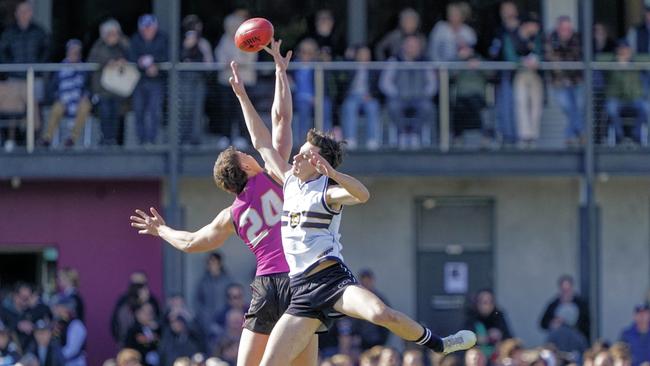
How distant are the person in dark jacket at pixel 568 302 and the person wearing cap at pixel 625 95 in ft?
7.52

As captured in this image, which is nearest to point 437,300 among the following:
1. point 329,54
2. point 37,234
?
point 329,54

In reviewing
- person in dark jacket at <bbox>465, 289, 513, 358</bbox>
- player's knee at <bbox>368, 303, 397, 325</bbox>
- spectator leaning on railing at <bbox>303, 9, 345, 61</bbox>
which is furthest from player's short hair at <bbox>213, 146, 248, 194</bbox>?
spectator leaning on railing at <bbox>303, 9, 345, 61</bbox>

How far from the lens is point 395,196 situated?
22.1 metres

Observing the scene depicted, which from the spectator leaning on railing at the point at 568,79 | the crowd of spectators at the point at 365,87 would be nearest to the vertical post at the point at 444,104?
the crowd of spectators at the point at 365,87

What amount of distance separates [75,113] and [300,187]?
10388mm

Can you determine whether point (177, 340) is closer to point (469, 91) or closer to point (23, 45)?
point (23, 45)

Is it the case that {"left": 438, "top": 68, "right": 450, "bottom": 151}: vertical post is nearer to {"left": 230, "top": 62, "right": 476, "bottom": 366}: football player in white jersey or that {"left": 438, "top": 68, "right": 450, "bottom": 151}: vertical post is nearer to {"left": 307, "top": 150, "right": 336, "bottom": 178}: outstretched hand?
{"left": 230, "top": 62, "right": 476, "bottom": 366}: football player in white jersey

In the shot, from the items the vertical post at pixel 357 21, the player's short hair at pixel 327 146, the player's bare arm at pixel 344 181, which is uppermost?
the vertical post at pixel 357 21

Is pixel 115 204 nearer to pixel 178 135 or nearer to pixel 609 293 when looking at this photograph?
pixel 178 135

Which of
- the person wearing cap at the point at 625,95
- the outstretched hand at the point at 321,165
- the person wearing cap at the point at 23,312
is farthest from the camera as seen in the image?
the person wearing cap at the point at 625,95

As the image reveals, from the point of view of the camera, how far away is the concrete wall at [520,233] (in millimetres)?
21938

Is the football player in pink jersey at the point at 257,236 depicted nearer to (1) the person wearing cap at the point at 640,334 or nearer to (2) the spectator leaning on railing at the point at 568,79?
(1) the person wearing cap at the point at 640,334

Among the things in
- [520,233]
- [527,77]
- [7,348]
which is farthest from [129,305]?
[520,233]

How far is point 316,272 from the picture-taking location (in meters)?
10.4
